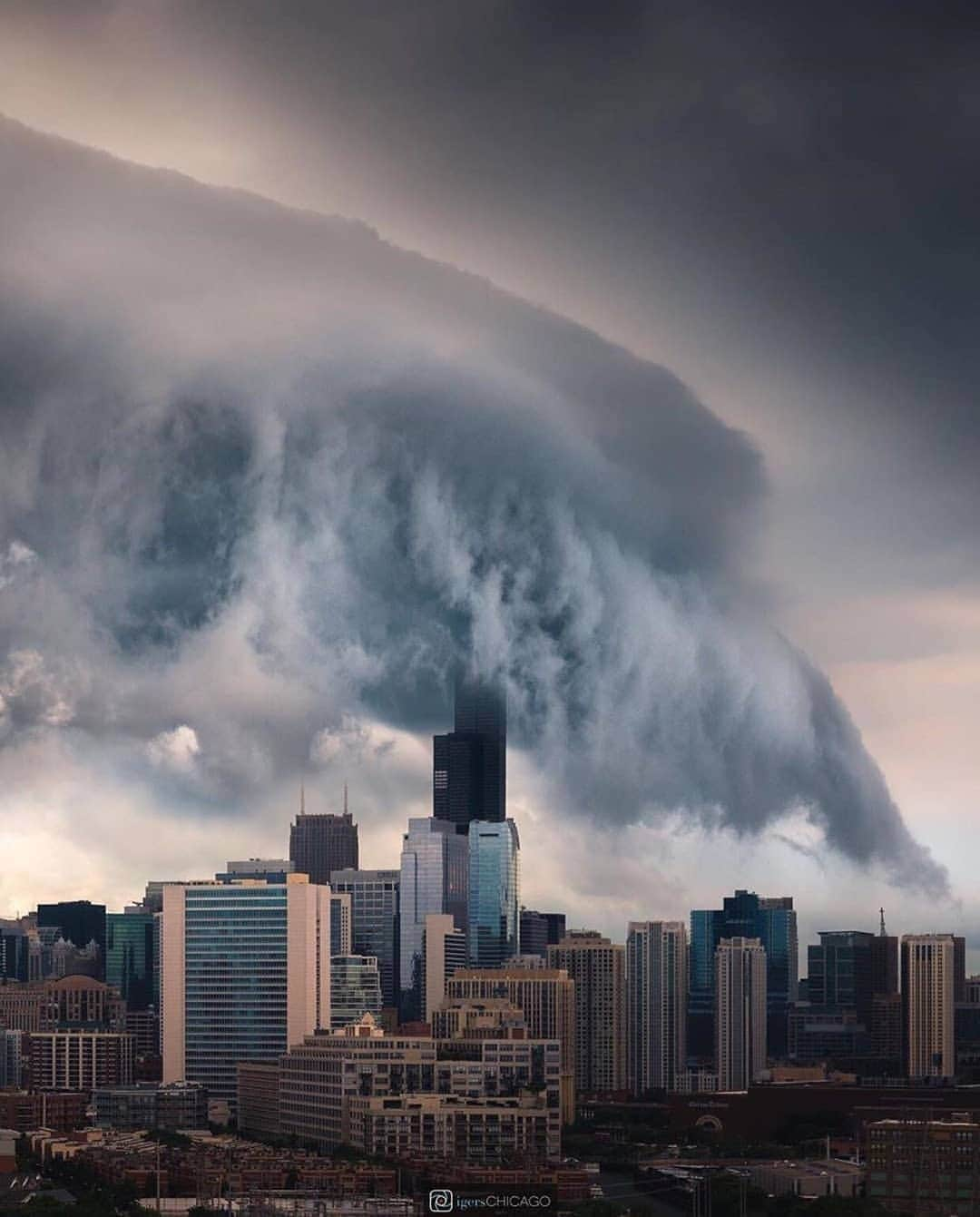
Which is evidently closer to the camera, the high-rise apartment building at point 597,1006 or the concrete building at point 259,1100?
the concrete building at point 259,1100

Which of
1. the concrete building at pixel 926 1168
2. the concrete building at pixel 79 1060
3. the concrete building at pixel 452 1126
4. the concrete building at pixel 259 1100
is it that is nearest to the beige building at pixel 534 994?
the concrete building at pixel 259 1100

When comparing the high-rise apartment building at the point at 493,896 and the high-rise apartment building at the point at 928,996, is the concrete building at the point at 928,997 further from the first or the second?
the high-rise apartment building at the point at 493,896

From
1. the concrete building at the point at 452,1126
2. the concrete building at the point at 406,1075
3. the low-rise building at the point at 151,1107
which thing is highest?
the concrete building at the point at 406,1075

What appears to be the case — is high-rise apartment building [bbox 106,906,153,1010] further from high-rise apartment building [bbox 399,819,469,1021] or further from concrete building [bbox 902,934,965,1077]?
concrete building [bbox 902,934,965,1077]

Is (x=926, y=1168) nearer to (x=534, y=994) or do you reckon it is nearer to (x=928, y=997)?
(x=534, y=994)

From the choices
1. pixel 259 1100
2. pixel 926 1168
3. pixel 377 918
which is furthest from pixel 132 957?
pixel 926 1168
